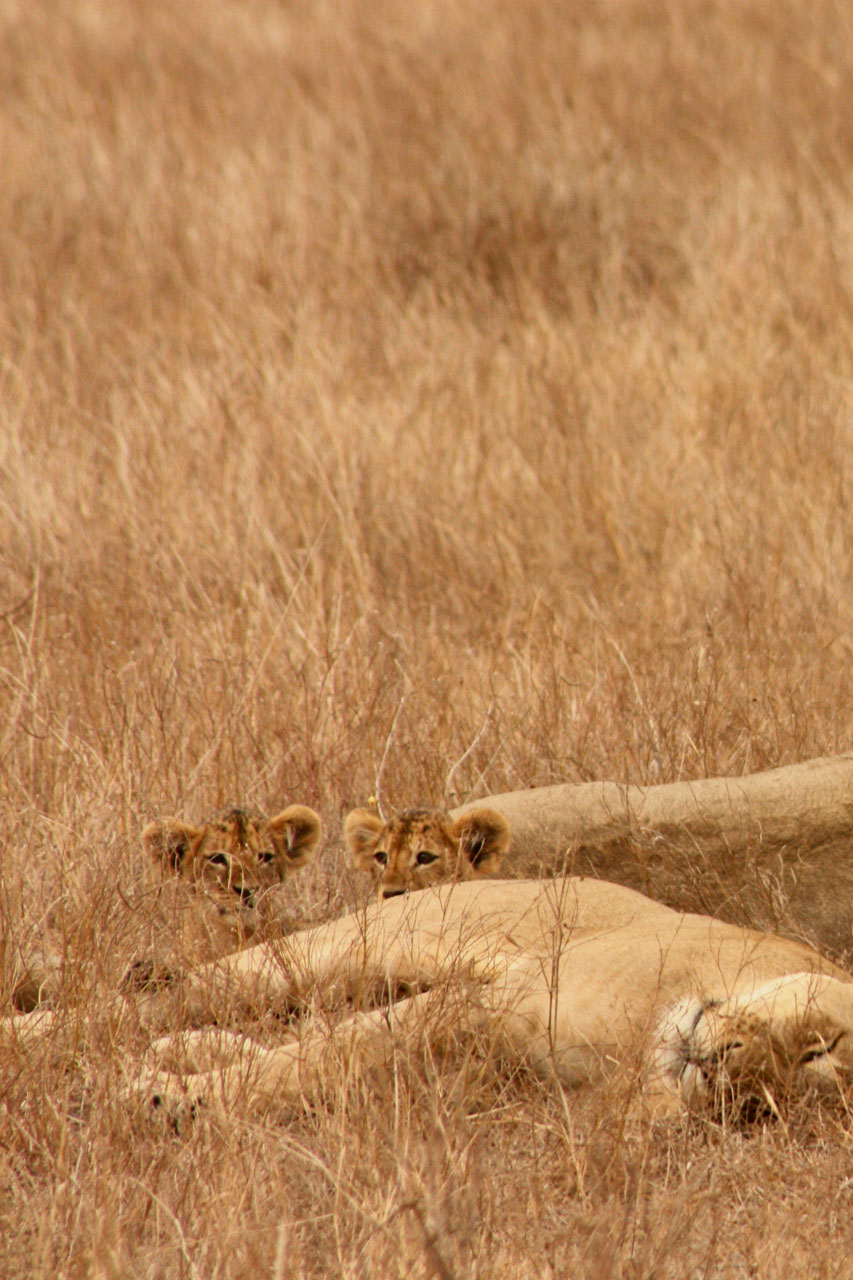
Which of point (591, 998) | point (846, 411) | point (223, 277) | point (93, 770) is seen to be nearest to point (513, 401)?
point (846, 411)

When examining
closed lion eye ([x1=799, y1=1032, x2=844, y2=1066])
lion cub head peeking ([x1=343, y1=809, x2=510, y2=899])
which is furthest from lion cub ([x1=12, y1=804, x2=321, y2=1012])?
closed lion eye ([x1=799, y1=1032, x2=844, y2=1066])

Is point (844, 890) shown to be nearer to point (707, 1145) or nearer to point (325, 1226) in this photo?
point (707, 1145)

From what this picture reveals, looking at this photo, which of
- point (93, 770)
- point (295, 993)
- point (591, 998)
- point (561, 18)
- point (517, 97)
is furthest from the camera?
point (561, 18)

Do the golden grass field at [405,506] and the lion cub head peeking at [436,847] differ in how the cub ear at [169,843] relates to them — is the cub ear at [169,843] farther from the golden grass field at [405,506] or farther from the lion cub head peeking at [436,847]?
the lion cub head peeking at [436,847]

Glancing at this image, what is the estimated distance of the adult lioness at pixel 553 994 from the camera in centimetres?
316

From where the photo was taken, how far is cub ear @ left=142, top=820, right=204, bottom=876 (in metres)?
4.27

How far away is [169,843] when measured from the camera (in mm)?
4293

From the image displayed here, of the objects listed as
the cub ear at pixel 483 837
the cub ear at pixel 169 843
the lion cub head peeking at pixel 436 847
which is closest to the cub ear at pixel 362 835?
the lion cub head peeking at pixel 436 847

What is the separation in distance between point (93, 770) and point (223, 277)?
5.06 meters

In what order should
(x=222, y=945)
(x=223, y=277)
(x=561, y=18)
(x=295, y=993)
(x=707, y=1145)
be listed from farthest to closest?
(x=561, y=18) → (x=223, y=277) → (x=222, y=945) → (x=295, y=993) → (x=707, y=1145)

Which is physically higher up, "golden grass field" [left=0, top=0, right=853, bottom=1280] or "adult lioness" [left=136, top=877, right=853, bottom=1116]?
"golden grass field" [left=0, top=0, right=853, bottom=1280]

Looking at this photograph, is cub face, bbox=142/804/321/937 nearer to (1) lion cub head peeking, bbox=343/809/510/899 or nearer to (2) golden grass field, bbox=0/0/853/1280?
(2) golden grass field, bbox=0/0/853/1280

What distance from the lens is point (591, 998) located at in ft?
11.1

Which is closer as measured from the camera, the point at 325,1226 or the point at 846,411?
the point at 325,1226
